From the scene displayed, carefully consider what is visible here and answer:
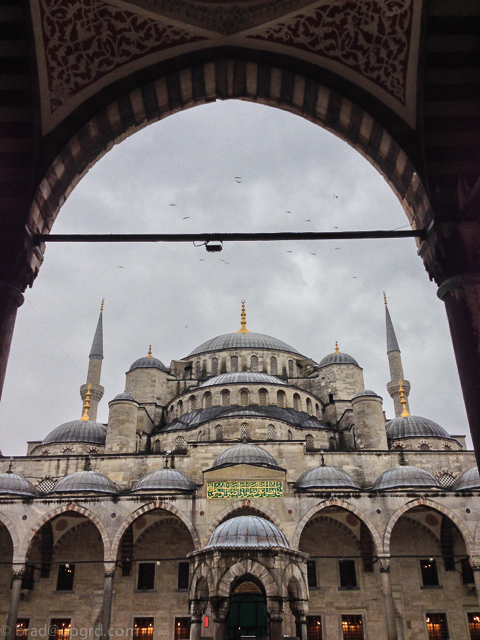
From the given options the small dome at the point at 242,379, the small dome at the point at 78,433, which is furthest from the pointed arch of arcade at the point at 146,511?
the small dome at the point at 242,379

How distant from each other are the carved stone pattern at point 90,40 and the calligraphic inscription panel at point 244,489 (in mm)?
15585

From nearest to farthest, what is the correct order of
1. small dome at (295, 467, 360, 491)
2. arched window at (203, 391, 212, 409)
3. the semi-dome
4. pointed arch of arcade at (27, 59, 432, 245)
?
pointed arch of arcade at (27, 59, 432, 245), small dome at (295, 467, 360, 491), arched window at (203, 391, 212, 409), the semi-dome

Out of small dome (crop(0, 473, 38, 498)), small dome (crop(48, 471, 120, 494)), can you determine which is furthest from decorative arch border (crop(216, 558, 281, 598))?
small dome (crop(0, 473, 38, 498))

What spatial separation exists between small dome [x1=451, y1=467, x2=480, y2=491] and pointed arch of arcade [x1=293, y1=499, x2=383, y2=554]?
374 centimetres

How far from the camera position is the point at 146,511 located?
19.1 m

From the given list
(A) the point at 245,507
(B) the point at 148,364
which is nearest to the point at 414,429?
(A) the point at 245,507

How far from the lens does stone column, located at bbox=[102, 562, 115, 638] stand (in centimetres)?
1714

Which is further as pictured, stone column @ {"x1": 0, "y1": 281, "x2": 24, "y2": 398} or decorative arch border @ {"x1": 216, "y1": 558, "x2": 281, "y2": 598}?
decorative arch border @ {"x1": 216, "y1": 558, "x2": 281, "y2": 598}

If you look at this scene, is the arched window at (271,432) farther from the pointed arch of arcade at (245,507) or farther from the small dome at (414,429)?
the small dome at (414,429)

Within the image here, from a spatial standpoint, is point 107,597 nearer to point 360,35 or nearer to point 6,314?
point 6,314

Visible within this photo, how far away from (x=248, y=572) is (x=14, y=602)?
1216 cm

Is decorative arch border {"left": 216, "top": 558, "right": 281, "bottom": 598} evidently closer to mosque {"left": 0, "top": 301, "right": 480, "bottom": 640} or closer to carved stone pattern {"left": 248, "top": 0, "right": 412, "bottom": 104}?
mosque {"left": 0, "top": 301, "right": 480, "bottom": 640}

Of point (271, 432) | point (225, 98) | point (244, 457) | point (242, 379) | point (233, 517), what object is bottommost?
point (233, 517)

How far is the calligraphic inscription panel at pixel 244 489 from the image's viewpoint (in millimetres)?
19202
